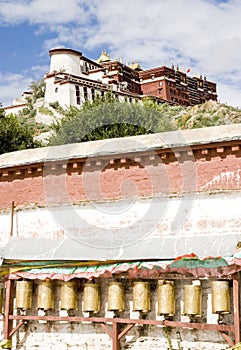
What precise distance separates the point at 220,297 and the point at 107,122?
22799 millimetres

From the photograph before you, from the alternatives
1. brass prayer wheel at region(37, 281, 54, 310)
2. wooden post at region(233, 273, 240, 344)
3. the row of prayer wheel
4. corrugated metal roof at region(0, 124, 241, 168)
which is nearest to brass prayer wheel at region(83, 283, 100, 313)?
the row of prayer wheel

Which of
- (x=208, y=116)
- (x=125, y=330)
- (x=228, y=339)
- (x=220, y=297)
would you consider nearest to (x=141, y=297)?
(x=125, y=330)

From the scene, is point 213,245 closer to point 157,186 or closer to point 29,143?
point 157,186

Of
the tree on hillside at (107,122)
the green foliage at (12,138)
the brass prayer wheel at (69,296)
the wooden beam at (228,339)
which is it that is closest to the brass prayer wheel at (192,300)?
the wooden beam at (228,339)

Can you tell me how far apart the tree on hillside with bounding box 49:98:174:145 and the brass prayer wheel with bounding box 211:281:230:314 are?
19653 mm

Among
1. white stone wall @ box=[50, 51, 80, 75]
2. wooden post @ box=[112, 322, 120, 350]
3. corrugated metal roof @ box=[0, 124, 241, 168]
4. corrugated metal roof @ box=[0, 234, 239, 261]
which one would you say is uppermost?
white stone wall @ box=[50, 51, 80, 75]

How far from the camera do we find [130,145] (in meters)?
11.6

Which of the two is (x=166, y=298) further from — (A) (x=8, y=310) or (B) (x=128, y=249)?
(A) (x=8, y=310)

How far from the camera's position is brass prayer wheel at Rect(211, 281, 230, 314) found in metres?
8.53

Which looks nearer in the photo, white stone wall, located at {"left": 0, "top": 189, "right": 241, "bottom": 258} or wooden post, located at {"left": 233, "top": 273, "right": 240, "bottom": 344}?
wooden post, located at {"left": 233, "top": 273, "right": 240, "bottom": 344}

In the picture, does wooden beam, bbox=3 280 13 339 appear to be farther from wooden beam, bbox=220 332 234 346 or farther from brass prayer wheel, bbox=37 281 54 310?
wooden beam, bbox=220 332 234 346

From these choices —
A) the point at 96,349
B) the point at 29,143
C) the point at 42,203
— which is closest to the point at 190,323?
the point at 96,349

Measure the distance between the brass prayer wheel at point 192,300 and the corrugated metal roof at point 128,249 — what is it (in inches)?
23.4

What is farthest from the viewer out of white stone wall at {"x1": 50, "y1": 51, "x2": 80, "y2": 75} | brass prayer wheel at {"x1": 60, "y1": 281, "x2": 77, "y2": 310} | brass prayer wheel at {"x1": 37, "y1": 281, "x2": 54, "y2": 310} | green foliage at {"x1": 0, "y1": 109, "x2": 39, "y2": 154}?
white stone wall at {"x1": 50, "y1": 51, "x2": 80, "y2": 75}
